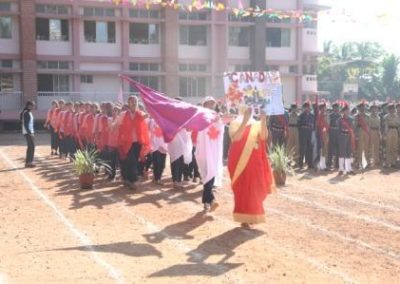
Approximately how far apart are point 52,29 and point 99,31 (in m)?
2.64

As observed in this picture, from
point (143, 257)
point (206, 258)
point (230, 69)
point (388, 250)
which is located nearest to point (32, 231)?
point (143, 257)

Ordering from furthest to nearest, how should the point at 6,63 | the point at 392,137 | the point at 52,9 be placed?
the point at 52,9 < the point at 6,63 < the point at 392,137

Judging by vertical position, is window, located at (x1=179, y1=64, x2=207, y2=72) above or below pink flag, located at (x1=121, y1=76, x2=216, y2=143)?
above

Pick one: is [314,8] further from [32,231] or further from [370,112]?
[32,231]

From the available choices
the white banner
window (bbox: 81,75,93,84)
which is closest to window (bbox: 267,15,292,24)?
window (bbox: 81,75,93,84)

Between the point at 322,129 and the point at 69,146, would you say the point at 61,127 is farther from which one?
the point at 322,129

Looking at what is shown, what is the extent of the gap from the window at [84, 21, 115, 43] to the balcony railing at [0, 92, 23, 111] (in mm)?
5190

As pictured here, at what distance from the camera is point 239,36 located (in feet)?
127

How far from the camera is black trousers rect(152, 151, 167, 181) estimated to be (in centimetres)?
1230

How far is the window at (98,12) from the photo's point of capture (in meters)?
33.8

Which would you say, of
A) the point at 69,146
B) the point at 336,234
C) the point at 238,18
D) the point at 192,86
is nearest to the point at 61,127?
the point at 69,146

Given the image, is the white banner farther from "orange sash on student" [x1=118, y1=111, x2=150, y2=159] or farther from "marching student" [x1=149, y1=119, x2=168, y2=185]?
"orange sash on student" [x1=118, y1=111, x2=150, y2=159]

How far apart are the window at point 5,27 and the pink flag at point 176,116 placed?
25.3 metres

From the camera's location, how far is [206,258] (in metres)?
6.68
